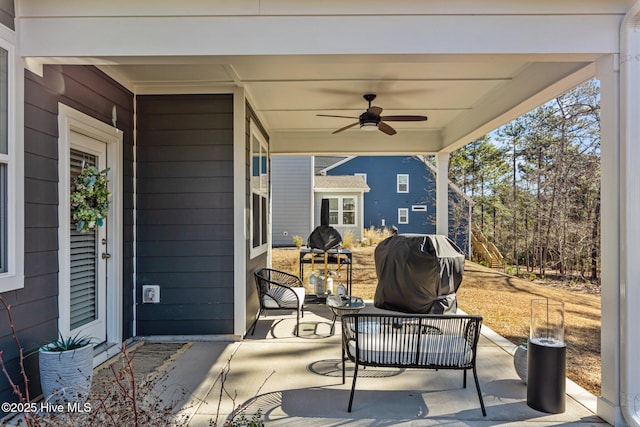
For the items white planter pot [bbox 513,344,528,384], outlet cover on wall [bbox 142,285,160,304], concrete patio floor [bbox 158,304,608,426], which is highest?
outlet cover on wall [bbox 142,285,160,304]

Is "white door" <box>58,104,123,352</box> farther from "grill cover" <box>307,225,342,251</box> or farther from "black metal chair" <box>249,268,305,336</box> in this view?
"grill cover" <box>307,225,342,251</box>

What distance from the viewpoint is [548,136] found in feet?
37.2

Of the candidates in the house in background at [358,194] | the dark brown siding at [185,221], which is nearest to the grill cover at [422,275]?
the dark brown siding at [185,221]

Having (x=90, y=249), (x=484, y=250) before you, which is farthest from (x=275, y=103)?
(x=484, y=250)

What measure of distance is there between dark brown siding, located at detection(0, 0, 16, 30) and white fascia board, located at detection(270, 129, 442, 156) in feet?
15.8

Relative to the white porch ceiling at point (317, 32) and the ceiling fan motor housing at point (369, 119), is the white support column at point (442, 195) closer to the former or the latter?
the ceiling fan motor housing at point (369, 119)

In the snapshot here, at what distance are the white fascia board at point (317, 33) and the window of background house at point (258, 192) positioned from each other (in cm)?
266

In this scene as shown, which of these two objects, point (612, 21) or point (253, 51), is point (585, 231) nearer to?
point (612, 21)

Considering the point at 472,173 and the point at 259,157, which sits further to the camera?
the point at 472,173

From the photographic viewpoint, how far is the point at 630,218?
2758 millimetres

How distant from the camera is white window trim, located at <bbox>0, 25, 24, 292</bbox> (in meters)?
2.77

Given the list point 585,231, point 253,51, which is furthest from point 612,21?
point 585,231

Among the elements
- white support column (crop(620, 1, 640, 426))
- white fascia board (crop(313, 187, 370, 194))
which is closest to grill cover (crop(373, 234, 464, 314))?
white support column (crop(620, 1, 640, 426))

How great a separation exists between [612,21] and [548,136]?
9608 mm
